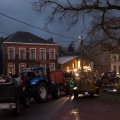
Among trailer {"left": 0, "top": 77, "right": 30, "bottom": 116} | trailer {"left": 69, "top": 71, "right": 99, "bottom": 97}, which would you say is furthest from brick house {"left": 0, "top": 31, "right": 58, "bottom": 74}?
trailer {"left": 0, "top": 77, "right": 30, "bottom": 116}

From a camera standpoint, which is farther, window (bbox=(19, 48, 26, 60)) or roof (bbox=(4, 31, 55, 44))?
window (bbox=(19, 48, 26, 60))

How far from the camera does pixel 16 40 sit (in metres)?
69.2

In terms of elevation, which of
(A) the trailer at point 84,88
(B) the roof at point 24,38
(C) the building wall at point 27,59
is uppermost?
(B) the roof at point 24,38

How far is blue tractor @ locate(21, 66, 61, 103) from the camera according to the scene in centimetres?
2461

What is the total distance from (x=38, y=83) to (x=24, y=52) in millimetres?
45447

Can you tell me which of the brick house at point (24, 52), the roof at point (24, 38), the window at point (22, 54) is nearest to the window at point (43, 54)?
the brick house at point (24, 52)

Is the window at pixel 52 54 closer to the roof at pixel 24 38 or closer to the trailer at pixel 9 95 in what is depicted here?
the roof at pixel 24 38

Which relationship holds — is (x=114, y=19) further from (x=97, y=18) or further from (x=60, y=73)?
(x=60, y=73)

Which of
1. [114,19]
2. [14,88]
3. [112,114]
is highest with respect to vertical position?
[114,19]

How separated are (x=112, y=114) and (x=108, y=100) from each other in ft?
26.3

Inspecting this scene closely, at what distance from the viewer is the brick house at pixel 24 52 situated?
221 feet

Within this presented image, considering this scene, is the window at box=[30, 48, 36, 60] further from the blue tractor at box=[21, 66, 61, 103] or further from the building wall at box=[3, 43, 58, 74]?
the blue tractor at box=[21, 66, 61, 103]

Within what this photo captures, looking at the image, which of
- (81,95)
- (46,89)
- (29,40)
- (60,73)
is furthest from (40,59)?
(46,89)

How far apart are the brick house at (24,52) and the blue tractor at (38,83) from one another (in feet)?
131
